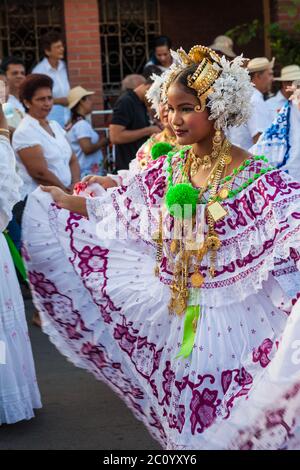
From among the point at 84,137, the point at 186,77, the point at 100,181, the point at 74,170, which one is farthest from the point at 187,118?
the point at 84,137

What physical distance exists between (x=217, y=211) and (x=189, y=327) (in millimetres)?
524

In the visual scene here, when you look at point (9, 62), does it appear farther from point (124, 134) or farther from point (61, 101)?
point (124, 134)

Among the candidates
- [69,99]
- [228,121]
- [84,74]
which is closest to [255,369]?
[228,121]

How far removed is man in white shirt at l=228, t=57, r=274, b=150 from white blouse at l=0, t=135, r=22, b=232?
3073 mm

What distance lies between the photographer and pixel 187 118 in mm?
4574

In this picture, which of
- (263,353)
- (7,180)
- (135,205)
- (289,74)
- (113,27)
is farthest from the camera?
(113,27)

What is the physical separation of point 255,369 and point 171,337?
0.49 metres

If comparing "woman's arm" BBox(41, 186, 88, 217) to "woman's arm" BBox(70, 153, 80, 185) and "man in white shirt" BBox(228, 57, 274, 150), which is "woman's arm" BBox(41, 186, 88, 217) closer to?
"man in white shirt" BBox(228, 57, 274, 150)

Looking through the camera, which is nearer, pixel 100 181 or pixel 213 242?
pixel 213 242

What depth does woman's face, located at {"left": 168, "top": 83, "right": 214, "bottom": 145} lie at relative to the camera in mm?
4570

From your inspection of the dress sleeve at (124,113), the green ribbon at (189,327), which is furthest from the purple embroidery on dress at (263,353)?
the dress sleeve at (124,113)

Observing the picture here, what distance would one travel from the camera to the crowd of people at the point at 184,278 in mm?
4379

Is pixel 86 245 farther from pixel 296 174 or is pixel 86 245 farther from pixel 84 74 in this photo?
pixel 84 74

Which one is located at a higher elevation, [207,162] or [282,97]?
[207,162]
